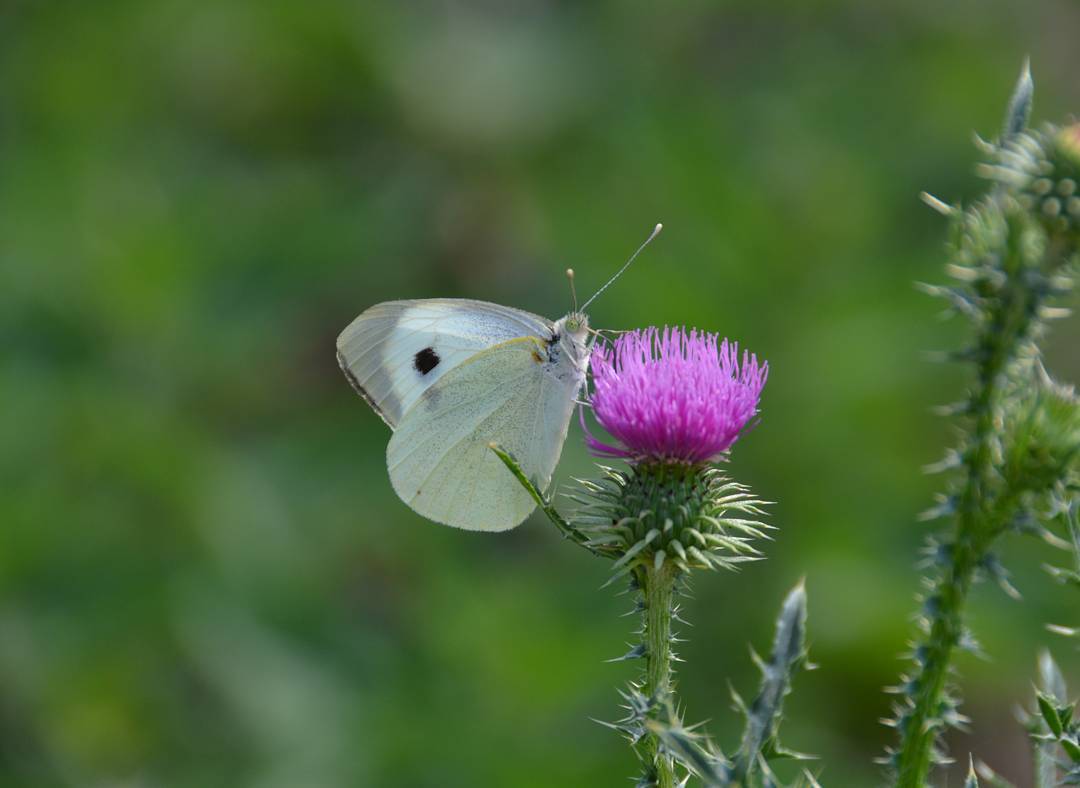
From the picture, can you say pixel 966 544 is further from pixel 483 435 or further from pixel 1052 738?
pixel 483 435

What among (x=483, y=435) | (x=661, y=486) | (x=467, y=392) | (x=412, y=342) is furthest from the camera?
(x=412, y=342)

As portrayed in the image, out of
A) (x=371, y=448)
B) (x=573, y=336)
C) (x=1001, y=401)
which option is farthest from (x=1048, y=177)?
(x=371, y=448)

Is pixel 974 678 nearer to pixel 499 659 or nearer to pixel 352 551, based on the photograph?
pixel 499 659

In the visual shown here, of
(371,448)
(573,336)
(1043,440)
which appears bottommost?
(371,448)

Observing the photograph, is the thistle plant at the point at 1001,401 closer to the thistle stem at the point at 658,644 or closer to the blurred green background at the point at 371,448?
the thistle stem at the point at 658,644

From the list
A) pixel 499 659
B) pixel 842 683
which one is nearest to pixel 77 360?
pixel 499 659

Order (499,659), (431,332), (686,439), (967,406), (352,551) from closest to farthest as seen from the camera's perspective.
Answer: (967,406)
(686,439)
(431,332)
(499,659)
(352,551)

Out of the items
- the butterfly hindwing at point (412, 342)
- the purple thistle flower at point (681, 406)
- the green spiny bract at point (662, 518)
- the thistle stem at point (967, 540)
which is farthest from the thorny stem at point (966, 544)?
the butterfly hindwing at point (412, 342)
